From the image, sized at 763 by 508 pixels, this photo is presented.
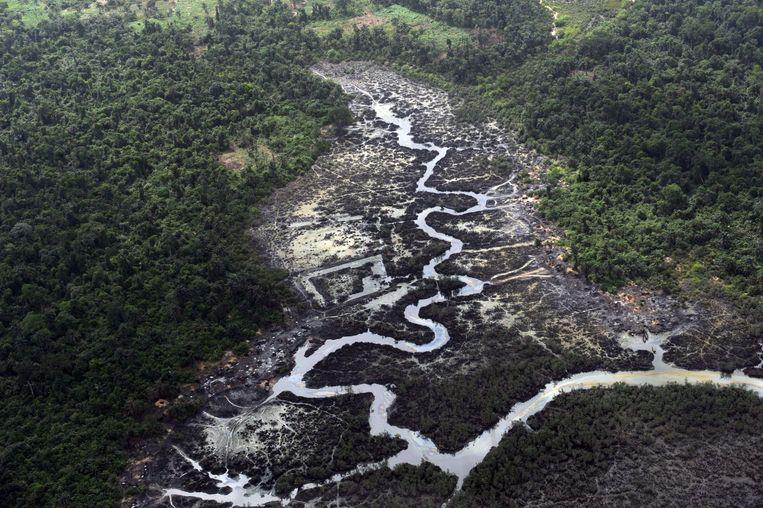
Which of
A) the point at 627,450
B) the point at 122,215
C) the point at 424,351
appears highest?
the point at 122,215

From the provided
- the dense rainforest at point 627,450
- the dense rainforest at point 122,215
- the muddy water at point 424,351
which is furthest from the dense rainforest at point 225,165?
the dense rainforest at point 627,450

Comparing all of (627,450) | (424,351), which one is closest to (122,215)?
(424,351)

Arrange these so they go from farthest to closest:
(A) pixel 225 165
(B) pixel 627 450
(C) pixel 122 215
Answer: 1. (A) pixel 225 165
2. (C) pixel 122 215
3. (B) pixel 627 450

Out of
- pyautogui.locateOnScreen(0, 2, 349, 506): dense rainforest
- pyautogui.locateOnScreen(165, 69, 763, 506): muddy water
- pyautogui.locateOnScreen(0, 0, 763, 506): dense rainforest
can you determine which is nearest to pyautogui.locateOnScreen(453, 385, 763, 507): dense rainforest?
pyautogui.locateOnScreen(165, 69, 763, 506): muddy water

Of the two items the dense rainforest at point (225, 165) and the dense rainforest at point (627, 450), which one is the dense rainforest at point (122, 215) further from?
the dense rainforest at point (627, 450)

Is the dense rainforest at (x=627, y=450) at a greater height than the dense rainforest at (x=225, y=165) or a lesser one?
lesser

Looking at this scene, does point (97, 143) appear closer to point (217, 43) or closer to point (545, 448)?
point (217, 43)

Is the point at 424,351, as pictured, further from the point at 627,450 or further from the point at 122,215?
the point at 122,215

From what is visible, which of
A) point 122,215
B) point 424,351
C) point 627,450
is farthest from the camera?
point 122,215

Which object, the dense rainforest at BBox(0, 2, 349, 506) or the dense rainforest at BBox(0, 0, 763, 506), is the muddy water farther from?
the dense rainforest at BBox(0, 2, 349, 506)
